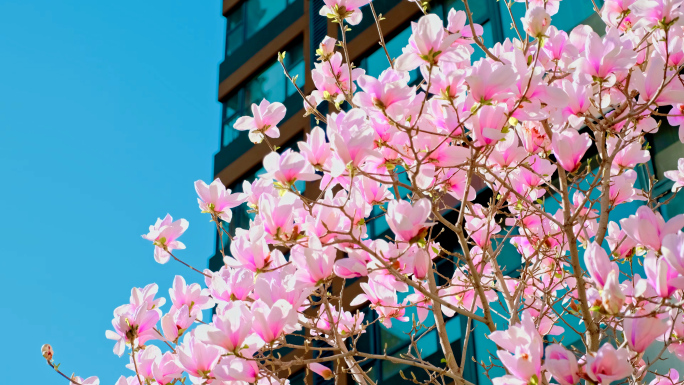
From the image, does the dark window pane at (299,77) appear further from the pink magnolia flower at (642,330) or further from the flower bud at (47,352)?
the pink magnolia flower at (642,330)

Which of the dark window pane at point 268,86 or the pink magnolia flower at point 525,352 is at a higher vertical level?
the dark window pane at point 268,86

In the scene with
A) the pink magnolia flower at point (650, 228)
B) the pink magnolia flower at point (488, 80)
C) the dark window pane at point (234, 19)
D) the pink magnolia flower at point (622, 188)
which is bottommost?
the pink magnolia flower at point (650, 228)

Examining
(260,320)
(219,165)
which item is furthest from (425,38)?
(219,165)

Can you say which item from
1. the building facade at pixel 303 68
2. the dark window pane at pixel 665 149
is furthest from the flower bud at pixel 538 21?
the building facade at pixel 303 68

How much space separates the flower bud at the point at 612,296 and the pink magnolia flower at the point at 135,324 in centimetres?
197

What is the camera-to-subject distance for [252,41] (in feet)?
41.7

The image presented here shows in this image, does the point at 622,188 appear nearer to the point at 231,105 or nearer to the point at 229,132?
the point at 229,132

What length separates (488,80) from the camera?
2.35 m

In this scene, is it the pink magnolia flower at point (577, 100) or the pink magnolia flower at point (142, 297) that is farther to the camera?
the pink magnolia flower at point (142, 297)

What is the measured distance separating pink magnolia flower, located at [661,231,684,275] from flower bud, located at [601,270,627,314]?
0.55ft

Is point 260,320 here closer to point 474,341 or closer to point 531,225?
point 531,225

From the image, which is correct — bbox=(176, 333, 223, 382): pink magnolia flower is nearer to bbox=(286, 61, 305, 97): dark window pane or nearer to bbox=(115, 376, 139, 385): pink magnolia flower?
bbox=(115, 376, 139, 385): pink magnolia flower

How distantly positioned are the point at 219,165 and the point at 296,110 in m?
1.82

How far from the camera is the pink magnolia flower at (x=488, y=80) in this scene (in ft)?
7.68
